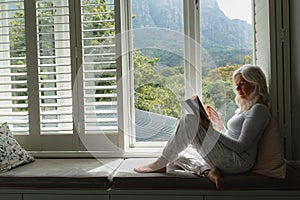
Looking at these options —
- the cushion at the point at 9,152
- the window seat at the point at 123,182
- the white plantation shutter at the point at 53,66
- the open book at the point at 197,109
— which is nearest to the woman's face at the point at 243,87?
the open book at the point at 197,109

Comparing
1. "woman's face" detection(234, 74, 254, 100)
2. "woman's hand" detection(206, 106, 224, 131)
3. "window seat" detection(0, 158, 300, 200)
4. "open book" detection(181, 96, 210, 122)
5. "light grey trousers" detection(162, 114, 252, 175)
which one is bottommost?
"window seat" detection(0, 158, 300, 200)

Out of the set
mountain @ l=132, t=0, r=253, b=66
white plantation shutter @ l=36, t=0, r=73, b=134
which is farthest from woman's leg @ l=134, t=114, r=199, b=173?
white plantation shutter @ l=36, t=0, r=73, b=134

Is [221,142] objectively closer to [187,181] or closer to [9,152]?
[187,181]

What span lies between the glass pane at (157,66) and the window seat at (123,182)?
395 millimetres

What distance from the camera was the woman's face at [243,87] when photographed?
7.50 ft

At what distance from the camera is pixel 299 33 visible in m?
2.16

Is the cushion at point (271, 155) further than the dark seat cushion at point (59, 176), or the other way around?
the dark seat cushion at point (59, 176)

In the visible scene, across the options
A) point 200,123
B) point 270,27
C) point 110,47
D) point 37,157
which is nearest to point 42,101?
point 37,157

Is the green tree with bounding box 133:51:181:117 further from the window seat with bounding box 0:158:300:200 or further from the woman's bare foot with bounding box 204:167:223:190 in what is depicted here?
the woman's bare foot with bounding box 204:167:223:190

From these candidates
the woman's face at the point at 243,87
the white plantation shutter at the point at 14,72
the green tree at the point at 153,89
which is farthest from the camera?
the white plantation shutter at the point at 14,72

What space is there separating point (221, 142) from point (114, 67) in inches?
37.8

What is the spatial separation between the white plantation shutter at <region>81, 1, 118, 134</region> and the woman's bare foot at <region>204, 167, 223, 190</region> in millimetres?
812

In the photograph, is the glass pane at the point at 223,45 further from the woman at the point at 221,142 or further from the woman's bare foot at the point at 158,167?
the woman's bare foot at the point at 158,167

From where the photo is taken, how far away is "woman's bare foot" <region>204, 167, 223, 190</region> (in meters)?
2.00
